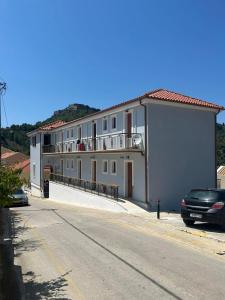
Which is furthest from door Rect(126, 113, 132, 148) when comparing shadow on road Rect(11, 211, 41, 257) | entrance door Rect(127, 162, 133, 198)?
shadow on road Rect(11, 211, 41, 257)

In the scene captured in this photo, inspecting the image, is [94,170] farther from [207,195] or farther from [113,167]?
[207,195]

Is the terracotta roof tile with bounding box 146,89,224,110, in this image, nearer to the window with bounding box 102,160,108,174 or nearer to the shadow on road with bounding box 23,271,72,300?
the window with bounding box 102,160,108,174

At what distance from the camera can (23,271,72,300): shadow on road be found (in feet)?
23.4

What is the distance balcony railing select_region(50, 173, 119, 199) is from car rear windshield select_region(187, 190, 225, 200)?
34.5ft

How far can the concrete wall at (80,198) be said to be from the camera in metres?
25.5

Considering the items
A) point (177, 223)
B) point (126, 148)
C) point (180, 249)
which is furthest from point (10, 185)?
point (126, 148)

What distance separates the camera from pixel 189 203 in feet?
53.3

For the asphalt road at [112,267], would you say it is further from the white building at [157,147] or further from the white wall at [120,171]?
the white wall at [120,171]

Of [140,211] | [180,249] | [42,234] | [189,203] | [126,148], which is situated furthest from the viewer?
[126,148]

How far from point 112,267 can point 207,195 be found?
769cm

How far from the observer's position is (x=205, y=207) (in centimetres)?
1548

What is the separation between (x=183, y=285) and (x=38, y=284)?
270 centimetres

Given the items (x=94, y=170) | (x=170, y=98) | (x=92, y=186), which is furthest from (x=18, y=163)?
(x=94, y=170)

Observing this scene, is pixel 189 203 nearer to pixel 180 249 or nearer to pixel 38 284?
pixel 180 249
